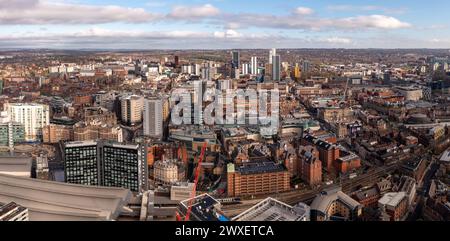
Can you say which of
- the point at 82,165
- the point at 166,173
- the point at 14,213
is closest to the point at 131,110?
the point at 82,165

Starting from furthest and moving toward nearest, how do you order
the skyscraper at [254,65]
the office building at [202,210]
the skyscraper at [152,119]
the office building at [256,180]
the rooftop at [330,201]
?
the skyscraper at [254,65], the skyscraper at [152,119], the office building at [256,180], the rooftop at [330,201], the office building at [202,210]

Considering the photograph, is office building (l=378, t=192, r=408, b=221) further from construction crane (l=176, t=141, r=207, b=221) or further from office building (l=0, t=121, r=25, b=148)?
office building (l=0, t=121, r=25, b=148)

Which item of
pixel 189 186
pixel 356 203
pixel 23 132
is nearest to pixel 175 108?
pixel 23 132

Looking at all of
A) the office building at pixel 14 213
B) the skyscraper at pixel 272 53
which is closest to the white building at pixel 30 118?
the office building at pixel 14 213

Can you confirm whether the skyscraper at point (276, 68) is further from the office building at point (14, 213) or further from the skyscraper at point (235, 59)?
the office building at point (14, 213)
